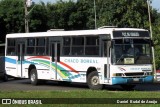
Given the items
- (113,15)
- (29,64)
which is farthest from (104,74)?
(113,15)

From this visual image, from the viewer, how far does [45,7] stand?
7656 centimetres

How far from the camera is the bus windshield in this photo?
2294 centimetres

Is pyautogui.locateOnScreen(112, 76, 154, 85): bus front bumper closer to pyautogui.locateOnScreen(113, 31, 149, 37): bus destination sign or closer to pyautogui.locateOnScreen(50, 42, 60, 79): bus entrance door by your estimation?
pyautogui.locateOnScreen(113, 31, 149, 37): bus destination sign

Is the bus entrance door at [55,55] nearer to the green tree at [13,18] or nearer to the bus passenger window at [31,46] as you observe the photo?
the bus passenger window at [31,46]

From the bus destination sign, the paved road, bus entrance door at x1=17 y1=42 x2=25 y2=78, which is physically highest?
the bus destination sign

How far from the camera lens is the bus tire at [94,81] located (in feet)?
78.9

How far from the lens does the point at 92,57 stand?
2427 cm

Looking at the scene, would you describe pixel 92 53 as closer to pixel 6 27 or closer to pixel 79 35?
pixel 79 35

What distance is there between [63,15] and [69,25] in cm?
197

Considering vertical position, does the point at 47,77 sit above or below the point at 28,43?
below

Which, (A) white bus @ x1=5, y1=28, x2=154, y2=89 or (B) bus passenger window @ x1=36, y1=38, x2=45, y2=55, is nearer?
(A) white bus @ x1=5, y1=28, x2=154, y2=89

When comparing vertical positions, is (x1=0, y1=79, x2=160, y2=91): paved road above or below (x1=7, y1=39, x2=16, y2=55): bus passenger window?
below

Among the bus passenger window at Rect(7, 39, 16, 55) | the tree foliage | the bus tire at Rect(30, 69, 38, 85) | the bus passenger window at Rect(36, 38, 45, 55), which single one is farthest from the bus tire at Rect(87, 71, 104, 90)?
the tree foliage

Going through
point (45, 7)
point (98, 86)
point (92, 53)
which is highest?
point (45, 7)
